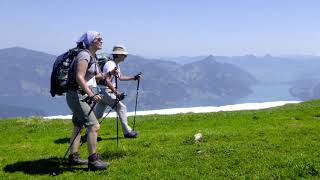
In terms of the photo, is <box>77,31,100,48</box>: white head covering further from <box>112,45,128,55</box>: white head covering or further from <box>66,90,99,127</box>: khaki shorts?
<box>112,45,128,55</box>: white head covering

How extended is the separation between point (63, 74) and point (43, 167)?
12.0ft

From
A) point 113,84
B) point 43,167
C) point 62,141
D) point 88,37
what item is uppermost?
point 88,37

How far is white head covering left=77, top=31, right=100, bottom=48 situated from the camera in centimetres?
1248

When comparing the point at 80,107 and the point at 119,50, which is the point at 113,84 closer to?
the point at 119,50

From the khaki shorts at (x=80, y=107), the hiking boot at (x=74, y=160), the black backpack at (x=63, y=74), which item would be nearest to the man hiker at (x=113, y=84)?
the hiking boot at (x=74, y=160)

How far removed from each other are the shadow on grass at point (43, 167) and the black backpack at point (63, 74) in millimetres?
2716

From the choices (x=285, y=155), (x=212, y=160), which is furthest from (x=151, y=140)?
(x=285, y=155)

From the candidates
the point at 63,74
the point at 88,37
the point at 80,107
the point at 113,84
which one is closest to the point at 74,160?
the point at 80,107

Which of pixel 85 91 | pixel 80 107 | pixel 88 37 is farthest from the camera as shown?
pixel 80 107

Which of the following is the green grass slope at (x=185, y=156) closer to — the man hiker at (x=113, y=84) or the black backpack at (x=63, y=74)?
the man hiker at (x=113, y=84)

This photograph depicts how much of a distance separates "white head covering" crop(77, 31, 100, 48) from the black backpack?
26cm

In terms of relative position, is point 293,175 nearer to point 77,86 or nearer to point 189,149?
point 189,149

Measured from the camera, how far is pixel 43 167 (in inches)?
565

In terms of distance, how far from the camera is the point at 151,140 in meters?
18.5
